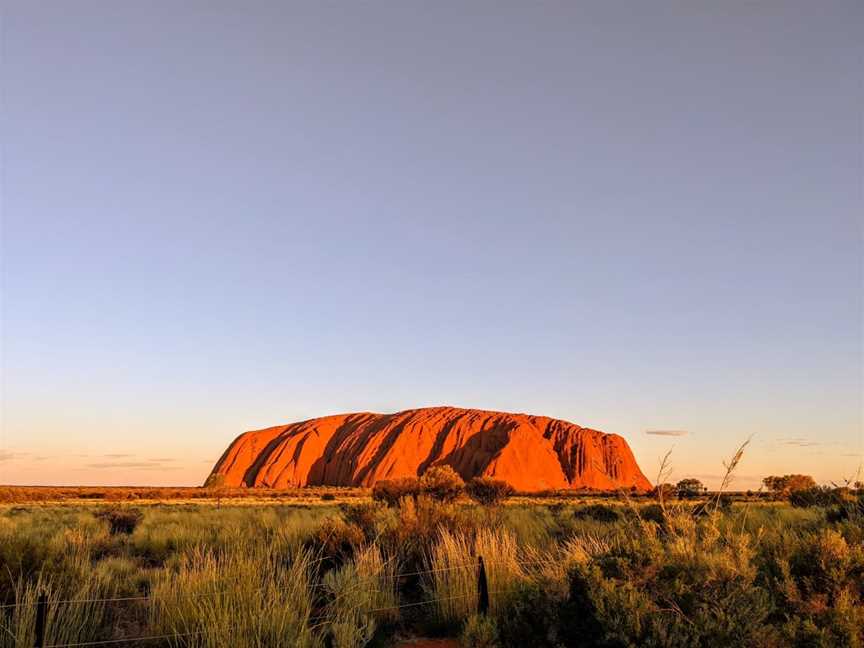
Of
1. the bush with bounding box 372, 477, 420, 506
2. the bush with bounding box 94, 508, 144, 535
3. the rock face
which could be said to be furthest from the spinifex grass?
the rock face

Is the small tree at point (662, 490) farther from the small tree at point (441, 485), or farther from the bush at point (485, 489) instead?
the bush at point (485, 489)

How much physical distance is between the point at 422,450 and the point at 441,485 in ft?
192

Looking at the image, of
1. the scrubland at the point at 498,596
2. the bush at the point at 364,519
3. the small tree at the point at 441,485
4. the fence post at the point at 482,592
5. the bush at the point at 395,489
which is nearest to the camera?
the scrubland at the point at 498,596

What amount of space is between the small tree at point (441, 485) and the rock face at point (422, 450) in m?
46.6

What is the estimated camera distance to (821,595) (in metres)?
5.76

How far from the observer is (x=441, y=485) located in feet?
92.4

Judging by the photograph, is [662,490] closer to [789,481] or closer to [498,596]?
[498,596]

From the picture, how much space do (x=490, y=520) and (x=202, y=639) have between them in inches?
315

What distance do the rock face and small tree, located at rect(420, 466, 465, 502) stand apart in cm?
4656

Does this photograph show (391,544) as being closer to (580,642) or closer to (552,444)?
(580,642)

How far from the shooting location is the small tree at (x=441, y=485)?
27506mm

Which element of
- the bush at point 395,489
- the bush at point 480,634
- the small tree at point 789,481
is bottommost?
the small tree at point 789,481

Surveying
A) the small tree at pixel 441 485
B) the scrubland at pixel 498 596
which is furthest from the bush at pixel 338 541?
the small tree at pixel 441 485

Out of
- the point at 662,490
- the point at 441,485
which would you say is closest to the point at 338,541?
the point at 662,490
